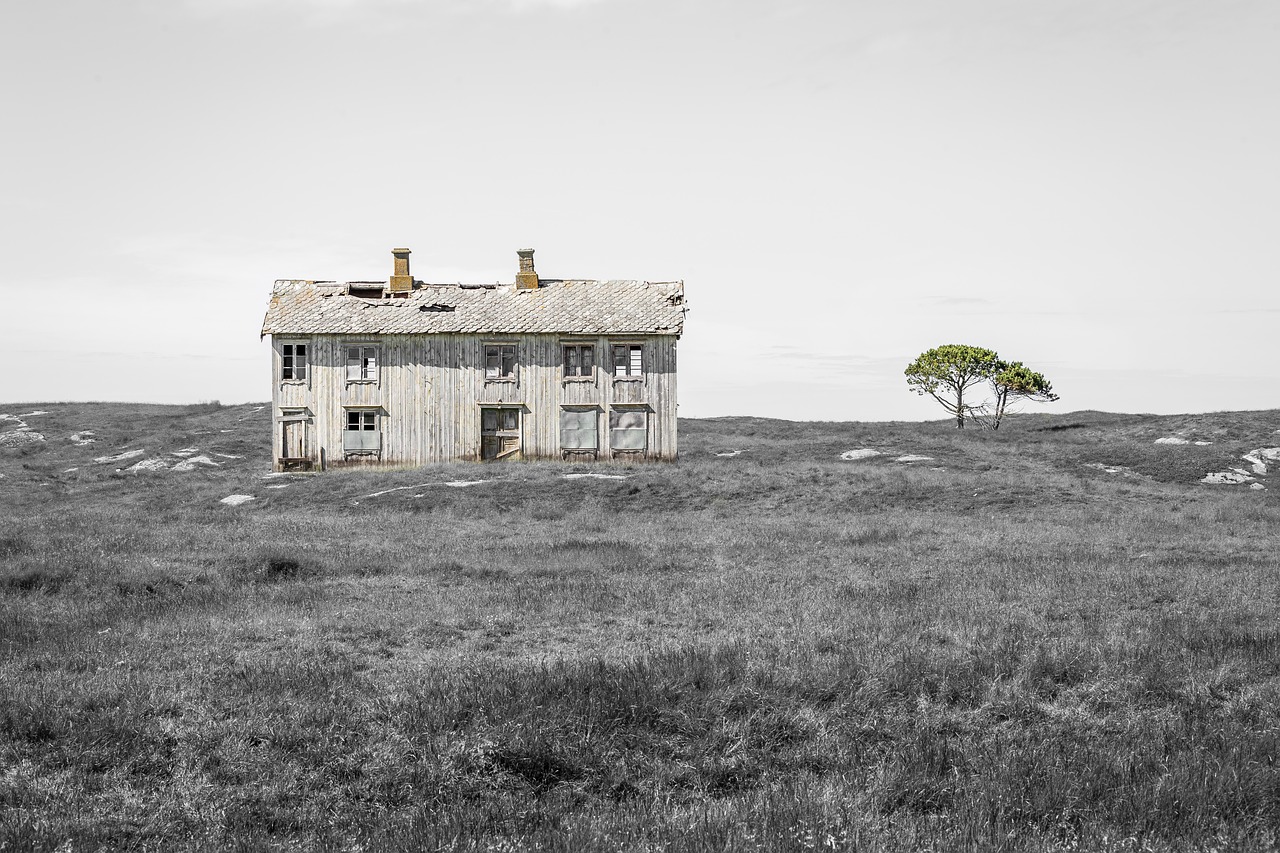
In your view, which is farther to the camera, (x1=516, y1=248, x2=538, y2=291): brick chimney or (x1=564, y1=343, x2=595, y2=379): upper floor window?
(x1=516, y1=248, x2=538, y2=291): brick chimney

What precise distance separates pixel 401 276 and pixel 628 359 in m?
10.8

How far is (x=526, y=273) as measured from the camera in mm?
40688

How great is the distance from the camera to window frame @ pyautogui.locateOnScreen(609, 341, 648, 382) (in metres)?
37.8

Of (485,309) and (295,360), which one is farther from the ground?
(485,309)

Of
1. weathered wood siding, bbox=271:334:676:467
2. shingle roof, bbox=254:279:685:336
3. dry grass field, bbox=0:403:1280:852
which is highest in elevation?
shingle roof, bbox=254:279:685:336

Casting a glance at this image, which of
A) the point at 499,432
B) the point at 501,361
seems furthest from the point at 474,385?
the point at 499,432

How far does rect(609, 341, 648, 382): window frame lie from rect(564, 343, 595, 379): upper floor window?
2.64 feet

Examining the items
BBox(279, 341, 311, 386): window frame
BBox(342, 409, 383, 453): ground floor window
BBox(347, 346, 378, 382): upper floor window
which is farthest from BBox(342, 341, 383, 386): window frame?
BBox(279, 341, 311, 386): window frame

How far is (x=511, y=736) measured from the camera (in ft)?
22.6

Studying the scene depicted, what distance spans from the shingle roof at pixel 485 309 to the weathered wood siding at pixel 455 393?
19.1 inches

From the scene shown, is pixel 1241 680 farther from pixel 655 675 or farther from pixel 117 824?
pixel 117 824

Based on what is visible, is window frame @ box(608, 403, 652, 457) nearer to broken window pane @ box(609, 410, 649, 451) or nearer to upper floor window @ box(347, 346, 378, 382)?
broken window pane @ box(609, 410, 649, 451)

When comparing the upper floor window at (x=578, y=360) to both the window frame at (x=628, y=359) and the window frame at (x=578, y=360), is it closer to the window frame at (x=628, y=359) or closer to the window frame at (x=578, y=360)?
the window frame at (x=578, y=360)

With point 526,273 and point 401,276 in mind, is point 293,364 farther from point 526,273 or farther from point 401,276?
point 526,273
